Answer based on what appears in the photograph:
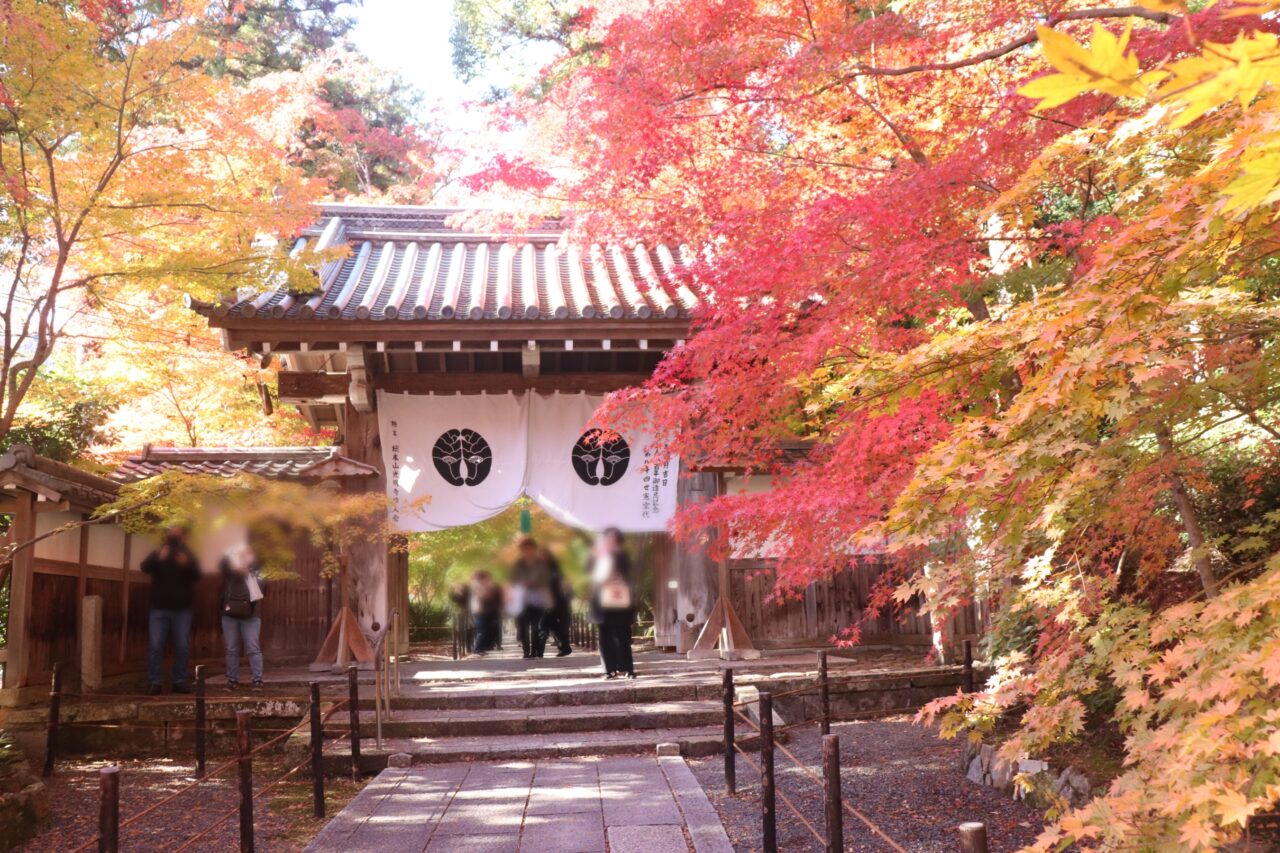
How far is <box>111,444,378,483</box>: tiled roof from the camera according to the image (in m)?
11.1

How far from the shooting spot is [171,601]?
9.98 m

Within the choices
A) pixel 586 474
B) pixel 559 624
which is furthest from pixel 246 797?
pixel 559 624

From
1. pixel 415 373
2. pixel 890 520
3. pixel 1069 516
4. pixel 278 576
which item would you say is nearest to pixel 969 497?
pixel 890 520

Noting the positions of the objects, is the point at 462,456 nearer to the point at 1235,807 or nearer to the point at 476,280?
the point at 476,280

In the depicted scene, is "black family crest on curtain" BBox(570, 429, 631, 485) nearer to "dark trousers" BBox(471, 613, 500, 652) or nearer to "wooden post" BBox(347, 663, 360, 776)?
"wooden post" BBox(347, 663, 360, 776)

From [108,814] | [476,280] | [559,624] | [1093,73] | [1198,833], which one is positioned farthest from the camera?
[559,624]

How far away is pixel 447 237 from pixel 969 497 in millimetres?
11395

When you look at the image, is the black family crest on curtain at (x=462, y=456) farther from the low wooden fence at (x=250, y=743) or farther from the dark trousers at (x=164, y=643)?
the dark trousers at (x=164, y=643)

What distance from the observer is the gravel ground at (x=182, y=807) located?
6535 mm

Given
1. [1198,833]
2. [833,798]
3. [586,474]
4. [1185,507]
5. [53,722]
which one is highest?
[586,474]

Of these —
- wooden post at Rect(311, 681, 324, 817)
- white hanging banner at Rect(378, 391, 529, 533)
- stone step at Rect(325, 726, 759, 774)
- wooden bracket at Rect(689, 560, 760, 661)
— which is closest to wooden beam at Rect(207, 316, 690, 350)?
white hanging banner at Rect(378, 391, 529, 533)

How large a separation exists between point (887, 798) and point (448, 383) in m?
6.95

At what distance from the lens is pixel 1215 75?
151cm

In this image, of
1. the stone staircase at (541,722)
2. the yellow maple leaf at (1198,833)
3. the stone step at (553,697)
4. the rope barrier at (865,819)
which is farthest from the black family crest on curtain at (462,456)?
the yellow maple leaf at (1198,833)
